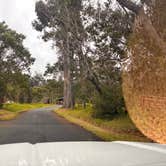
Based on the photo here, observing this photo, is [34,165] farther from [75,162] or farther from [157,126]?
[157,126]

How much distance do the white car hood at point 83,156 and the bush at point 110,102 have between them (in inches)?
1080

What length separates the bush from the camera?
31406 millimetres

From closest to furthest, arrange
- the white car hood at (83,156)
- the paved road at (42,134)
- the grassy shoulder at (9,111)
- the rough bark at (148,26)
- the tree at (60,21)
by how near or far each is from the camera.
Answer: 1. the white car hood at (83,156)
2. the rough bark at (148,26)
3. the paved road at (42,134)
4. the tree at (60,21)
5. the grassy shoulder at (9,111)

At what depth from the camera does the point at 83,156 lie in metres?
3.08

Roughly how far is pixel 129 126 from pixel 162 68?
9.39 metres

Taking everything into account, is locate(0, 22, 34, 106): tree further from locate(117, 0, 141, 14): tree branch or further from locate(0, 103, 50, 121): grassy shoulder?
locate(117, 0, 141, 14): tree branch

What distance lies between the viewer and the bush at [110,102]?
31406 millimetres

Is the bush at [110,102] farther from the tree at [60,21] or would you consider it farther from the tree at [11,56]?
the tree at [11,56]

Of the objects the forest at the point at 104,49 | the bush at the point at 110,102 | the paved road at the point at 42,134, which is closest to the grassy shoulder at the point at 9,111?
the forest at the point at 104,49

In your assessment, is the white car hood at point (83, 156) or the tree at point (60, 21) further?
the tree at point (60, 21)

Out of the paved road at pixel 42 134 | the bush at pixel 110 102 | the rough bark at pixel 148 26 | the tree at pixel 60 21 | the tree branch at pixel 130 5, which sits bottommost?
the paved road at pixel 42 134

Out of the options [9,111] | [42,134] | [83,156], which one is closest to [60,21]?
[42,134]

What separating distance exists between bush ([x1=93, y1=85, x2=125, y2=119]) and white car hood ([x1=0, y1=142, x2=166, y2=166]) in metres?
27.4

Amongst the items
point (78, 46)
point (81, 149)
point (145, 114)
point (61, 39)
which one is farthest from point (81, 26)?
point (81, 149)
